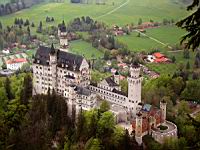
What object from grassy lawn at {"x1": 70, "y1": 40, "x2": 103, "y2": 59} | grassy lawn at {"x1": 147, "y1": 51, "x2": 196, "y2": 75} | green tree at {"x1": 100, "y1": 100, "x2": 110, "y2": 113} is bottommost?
grassy lawn at {"x1": 147, "y1": 51, "x2": 196, "y2": 75}

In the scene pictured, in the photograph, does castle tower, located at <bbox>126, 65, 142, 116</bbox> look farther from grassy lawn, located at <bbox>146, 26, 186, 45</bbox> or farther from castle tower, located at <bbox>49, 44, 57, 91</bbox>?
grassy lawn, located at <bbox>146, 26, 186, 45</bbox>

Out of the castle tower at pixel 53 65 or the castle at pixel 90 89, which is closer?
the castle at pixel 90 89

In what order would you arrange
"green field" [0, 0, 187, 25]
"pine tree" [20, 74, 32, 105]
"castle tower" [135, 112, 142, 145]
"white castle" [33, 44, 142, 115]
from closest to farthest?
"castle tower" [135, 112, 142, 145], "white castle" [33, 44, 142, 115], "pine tree" [20, 74, 32, 105], "green field" [0, 0, 187, 25]

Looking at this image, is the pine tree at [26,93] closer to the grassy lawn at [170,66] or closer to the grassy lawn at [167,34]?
the grassy lawn at [170,66]

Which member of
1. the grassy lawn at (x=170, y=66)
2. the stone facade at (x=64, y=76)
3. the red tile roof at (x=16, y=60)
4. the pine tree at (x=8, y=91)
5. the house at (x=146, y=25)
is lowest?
the grassy lawn at (x=170, y=66)

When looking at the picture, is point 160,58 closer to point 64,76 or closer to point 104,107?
point 64,76

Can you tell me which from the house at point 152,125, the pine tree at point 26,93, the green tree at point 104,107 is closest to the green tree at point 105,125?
the green tree at point 104,107

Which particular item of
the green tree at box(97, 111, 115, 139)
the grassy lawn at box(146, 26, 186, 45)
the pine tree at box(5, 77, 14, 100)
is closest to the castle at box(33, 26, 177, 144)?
the green tree at box(97, 111, 115, 139)

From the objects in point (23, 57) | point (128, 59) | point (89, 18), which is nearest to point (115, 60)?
point (128, 59)

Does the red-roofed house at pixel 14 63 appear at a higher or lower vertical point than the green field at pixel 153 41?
lower
